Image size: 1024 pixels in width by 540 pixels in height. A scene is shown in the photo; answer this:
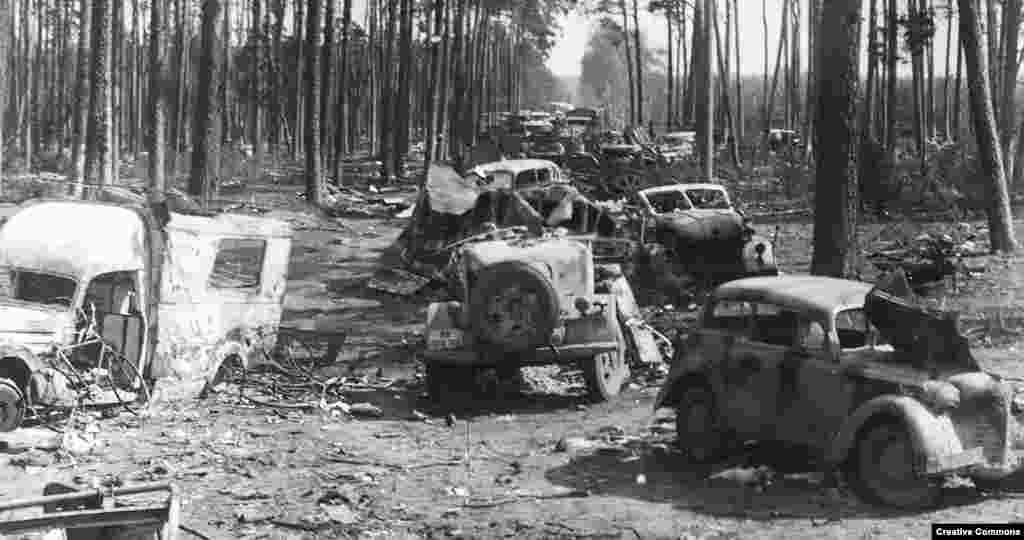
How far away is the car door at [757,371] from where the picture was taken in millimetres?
9164

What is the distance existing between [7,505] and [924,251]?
14.9m

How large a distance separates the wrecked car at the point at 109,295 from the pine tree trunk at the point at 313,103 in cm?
1864

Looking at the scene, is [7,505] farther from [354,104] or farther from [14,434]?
[354,104]

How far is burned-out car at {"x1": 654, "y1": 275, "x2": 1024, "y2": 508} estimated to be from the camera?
7.98m

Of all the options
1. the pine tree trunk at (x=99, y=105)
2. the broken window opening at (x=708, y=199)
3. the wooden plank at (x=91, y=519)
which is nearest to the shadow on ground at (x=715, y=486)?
the wooden plank at (x=91, y=519)

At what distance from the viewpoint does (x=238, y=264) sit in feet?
43.7

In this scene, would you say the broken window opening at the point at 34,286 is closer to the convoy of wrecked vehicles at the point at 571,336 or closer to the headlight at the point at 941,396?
the convoy of wrecked vehicles at the point at 571,336

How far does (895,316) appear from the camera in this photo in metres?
8.32

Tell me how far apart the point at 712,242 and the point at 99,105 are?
1284 cm

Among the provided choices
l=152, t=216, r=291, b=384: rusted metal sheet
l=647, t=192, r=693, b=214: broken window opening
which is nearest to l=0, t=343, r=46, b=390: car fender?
l=152, t=216, r=291, b=384: rusted metal sheet

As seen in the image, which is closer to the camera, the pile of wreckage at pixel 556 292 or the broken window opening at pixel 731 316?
the broken window opening at pixel 731 316

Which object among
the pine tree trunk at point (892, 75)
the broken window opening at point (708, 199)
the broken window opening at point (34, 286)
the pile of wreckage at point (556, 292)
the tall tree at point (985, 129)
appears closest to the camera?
the broken window opening at point (34, 286)

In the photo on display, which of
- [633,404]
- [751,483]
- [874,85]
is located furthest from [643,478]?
[874,85]

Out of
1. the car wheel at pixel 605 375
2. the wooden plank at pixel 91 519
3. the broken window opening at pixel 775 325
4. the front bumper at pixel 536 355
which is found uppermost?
the broken window opening at pixel 775 325
